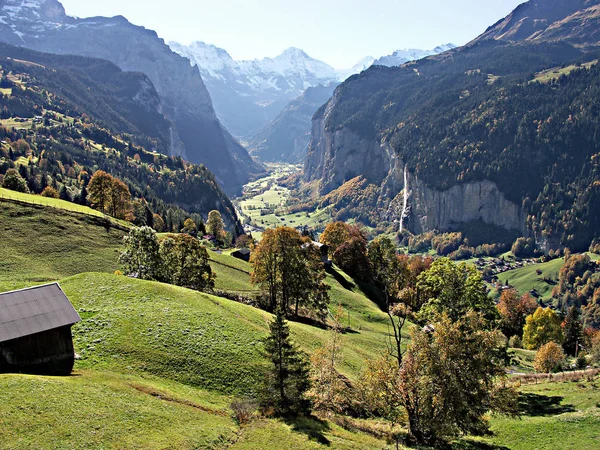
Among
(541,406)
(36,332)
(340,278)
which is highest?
(36,332)

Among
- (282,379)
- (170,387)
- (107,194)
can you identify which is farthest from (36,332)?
(107,194)

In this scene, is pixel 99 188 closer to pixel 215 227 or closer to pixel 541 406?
pixel 215 227

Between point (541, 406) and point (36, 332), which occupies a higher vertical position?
point (36, 332)

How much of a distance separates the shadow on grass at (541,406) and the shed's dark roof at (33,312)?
42.7 m

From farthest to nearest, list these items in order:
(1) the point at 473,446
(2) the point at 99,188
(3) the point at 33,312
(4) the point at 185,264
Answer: (2) the point at 99,188, (4) the point at 185,264, (1) the point at 473,446, (3) the point at 33,312

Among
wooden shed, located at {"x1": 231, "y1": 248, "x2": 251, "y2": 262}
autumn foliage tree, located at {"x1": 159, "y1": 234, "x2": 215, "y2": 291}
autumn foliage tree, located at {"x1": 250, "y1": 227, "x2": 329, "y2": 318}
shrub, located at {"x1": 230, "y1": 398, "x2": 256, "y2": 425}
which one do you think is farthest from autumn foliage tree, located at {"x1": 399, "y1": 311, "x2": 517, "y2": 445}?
wooden shed, located at {"x1": 231, "y1": 248, "x2": 251, "y2": 262}

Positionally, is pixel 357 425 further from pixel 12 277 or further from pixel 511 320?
pixel 511 320

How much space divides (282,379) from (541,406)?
91.7 feet

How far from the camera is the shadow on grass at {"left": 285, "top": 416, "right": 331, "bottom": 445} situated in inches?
1248

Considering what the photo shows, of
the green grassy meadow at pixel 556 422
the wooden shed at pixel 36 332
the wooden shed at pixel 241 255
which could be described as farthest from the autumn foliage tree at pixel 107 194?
the green grassy meadow at pixel 556 422

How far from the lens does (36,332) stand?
31562 mm

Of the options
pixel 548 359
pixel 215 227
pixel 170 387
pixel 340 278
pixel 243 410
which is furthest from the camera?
pixel 215 227

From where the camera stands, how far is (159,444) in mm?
25719

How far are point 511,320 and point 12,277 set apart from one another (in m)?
123
